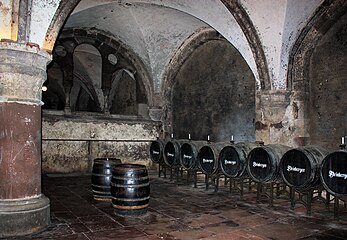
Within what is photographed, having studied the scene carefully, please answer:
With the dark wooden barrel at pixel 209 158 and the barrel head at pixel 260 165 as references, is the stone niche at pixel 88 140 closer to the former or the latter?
the dark wooden barrel at pixel 209 158

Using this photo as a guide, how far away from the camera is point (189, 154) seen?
295 inches

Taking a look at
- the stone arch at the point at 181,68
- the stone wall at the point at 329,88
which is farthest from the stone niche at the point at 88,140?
the stone wall at the point at 329,88

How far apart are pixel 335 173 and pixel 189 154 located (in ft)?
11.6

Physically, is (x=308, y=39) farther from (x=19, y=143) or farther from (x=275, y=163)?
Result: (x=19, y=143)

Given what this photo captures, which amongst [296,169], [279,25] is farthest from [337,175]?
[279,25]

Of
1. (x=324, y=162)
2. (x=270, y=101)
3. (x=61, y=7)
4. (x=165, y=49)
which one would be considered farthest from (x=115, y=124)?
(x=324, y=162)

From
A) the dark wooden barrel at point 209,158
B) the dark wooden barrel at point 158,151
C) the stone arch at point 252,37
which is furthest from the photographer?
the dark wooden barrel at point 158,151

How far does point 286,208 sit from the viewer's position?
213 inches

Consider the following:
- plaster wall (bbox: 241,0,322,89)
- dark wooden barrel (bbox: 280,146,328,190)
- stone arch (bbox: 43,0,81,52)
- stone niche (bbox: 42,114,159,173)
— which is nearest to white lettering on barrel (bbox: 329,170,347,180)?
dark wooden barrel (bbox: 280,146,328,190)

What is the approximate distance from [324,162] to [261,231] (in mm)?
1531

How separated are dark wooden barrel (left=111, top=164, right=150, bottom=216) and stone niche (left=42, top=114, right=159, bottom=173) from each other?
478 centimetres

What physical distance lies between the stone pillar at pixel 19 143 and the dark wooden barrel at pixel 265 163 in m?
3.64

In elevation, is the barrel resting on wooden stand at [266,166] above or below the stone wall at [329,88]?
below

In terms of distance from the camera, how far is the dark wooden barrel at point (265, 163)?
554 cm
